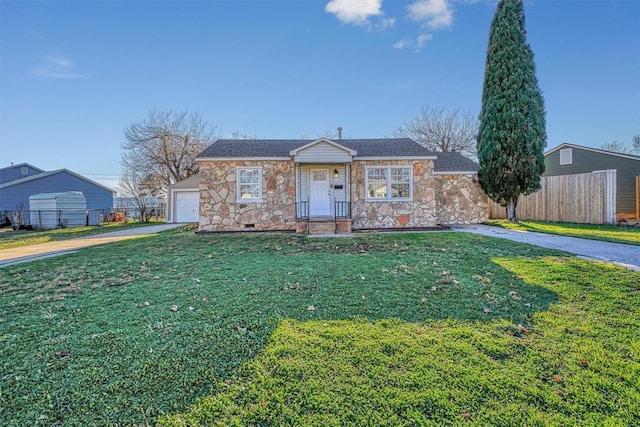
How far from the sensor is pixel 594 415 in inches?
75.5

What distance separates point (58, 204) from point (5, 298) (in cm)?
1746

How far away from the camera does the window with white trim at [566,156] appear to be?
1802 cm

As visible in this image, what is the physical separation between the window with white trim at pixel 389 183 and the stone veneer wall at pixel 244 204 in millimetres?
3310

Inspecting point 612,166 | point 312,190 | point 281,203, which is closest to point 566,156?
point 612,166

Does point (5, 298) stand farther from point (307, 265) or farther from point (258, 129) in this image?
point (258, 129)

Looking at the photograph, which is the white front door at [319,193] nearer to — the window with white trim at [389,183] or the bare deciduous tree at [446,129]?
the window with white trim at [389,183]

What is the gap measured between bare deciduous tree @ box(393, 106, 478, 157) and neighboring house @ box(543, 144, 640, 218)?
813 centimetres

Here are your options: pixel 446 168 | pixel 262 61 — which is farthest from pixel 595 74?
pixel 262 61

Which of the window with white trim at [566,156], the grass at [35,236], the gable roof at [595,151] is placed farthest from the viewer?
the window with white trim at [566,156]

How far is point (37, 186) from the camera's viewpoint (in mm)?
23547

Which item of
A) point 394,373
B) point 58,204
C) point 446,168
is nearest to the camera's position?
point 394,373

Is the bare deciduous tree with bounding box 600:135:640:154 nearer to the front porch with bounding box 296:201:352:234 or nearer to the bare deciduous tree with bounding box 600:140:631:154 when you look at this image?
the bare deciduous tree with bounding box 600:140:631:154

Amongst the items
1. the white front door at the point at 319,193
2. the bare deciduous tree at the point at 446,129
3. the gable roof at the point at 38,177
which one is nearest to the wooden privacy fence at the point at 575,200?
the white front door at the point at 319,193

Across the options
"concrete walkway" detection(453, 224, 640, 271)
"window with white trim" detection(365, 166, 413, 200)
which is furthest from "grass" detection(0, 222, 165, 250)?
"concrete walkway" detection(453, 224, 640, 271)
